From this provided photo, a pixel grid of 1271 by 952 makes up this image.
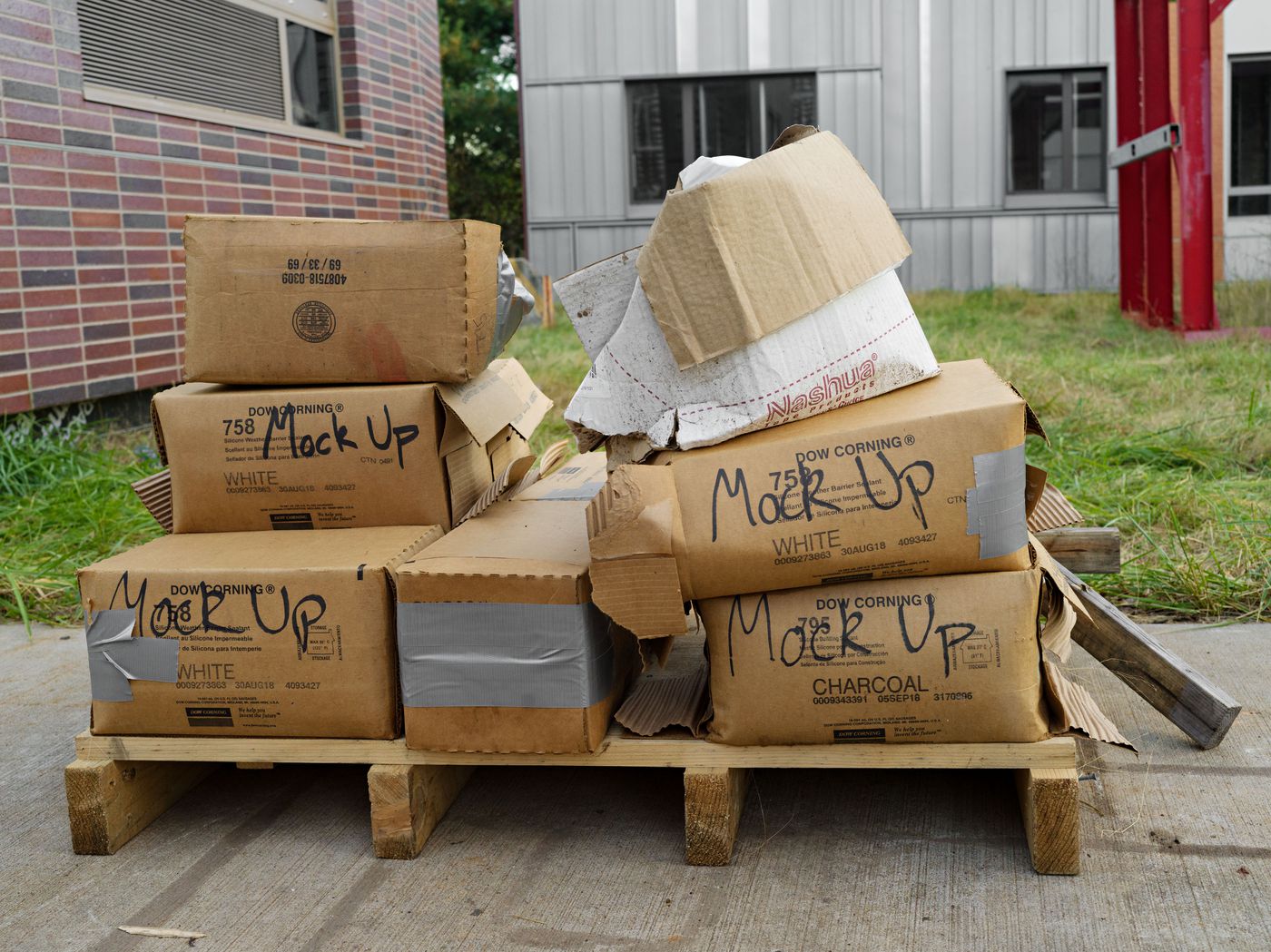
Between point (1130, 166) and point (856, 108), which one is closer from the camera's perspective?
point (1130, 166)

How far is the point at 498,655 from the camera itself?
7.66ft

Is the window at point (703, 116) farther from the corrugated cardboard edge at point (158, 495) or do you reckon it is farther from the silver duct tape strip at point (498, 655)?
the silver duct tape strip at point (498, 655)

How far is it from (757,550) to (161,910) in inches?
50.1

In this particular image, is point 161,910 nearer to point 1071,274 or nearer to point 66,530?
point 66,530

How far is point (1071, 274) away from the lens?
12594 millimetres

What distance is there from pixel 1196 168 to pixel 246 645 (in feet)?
24.0

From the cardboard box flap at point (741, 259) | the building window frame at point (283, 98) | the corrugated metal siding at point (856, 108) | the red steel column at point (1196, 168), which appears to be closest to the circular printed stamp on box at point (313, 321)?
the cardboard box flap at point (741, 259)

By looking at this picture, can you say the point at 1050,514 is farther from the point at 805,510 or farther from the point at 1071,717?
the point at 805,510

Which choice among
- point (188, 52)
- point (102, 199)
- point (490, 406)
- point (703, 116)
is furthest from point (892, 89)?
point (490, 406)

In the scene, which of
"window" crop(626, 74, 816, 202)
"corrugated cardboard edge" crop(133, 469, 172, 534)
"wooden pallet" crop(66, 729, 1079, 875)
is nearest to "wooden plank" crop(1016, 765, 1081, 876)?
"wooden pallet" crop(66, 729, 1079, 875)

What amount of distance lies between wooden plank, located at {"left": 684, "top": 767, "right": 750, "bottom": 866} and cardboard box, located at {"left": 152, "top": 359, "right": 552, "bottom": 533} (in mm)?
867

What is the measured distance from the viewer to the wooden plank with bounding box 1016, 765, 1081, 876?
2168mm

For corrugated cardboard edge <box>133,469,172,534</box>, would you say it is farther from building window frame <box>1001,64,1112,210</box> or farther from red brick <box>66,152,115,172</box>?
building window frame <box>1001,64,1112,210</box>

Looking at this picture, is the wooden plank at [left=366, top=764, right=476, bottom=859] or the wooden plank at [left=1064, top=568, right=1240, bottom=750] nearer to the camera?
the wooden plank at [left=366, top=764, right=476, bottom=859]
